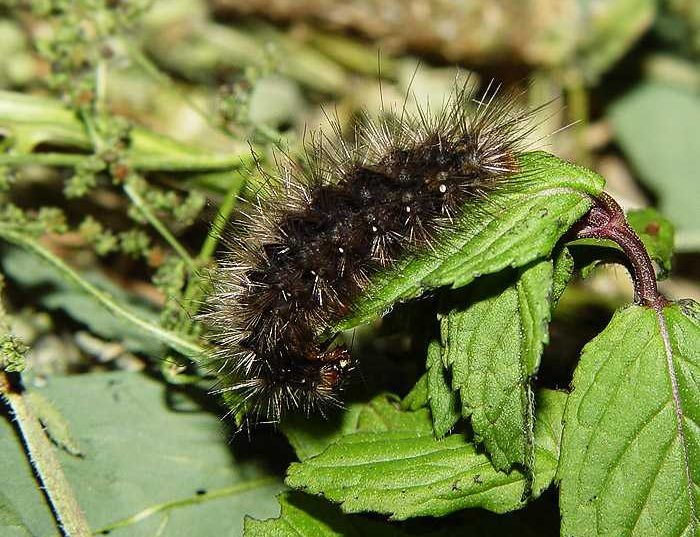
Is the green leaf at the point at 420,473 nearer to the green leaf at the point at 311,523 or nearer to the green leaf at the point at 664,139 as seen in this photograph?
the green leaf at the point at 311,523

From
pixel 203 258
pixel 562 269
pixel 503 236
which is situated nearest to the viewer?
pixel 503 236

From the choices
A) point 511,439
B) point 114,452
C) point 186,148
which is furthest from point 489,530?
point 186,148

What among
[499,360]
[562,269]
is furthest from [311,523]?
[562,269]

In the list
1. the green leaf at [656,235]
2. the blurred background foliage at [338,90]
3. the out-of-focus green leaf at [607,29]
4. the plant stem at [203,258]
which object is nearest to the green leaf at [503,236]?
the green leaf at [656,235]

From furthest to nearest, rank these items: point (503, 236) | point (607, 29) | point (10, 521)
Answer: point (607, 29), point (10, 521), point (503, 236)

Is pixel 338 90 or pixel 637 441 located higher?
pixel 338 90

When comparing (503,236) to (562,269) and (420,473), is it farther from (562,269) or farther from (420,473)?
(420,473)

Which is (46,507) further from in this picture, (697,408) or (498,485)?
(697,408)

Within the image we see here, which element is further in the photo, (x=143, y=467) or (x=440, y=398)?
(x=143, y=467)
